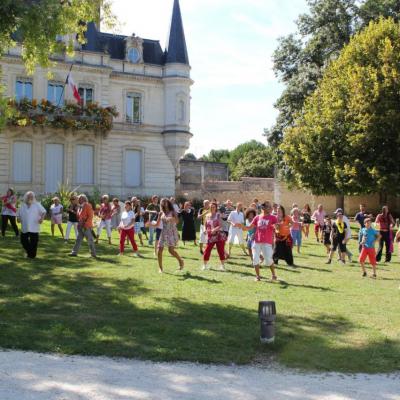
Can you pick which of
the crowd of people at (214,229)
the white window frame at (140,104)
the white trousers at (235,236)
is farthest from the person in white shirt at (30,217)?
the white window frame at (140,104)

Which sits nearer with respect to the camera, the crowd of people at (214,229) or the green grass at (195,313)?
the green grass at (195,313)

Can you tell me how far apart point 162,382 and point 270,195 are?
3775cm

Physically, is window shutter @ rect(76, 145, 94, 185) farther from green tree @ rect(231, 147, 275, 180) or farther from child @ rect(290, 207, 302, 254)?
green tree @ rect(231, 147, 275, 180)

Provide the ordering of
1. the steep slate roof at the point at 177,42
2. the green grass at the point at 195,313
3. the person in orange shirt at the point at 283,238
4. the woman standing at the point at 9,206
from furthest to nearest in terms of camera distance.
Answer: the steep slate roof at the point at 177,42, the woman standing at the point at 9,206, the person in orange shirt at the point at 283,238, the green grass at the point at 195,313

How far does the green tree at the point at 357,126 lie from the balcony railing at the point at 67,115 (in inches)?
413

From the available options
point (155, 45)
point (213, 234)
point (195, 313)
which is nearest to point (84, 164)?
point (155, 45)

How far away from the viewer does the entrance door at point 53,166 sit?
3291 centimetres

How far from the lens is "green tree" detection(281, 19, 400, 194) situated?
26266 millimetres

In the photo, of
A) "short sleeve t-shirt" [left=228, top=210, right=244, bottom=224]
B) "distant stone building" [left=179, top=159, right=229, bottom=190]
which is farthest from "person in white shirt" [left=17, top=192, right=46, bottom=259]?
"distant stone building" [left=179, top=159, right=229, bottom=190]

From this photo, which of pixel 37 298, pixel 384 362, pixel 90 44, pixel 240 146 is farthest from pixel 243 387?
pixel 240 146

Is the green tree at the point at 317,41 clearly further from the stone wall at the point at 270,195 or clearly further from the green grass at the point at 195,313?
the green grass at the point at 195,313

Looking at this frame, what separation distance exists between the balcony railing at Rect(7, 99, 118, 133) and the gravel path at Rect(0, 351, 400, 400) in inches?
1009

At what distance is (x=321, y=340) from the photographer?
7941 mm

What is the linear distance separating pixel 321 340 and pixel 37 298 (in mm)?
4960
